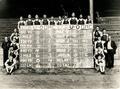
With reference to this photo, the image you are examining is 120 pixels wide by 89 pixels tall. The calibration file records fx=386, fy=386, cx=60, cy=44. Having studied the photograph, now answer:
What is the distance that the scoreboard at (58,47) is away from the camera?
8.82 metres

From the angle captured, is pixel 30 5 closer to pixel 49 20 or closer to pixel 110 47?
pixel 49 20

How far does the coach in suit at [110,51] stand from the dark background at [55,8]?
0.70 meters

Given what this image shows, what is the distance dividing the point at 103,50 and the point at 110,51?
167 mm

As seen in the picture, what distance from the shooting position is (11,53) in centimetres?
921

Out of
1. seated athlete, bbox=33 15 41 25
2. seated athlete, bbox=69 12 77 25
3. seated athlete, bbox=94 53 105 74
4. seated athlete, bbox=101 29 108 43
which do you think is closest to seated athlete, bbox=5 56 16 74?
seated athlete, bbox=33 15 41 25

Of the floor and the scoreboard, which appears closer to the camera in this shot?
the floor

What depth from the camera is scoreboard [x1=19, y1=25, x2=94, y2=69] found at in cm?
882

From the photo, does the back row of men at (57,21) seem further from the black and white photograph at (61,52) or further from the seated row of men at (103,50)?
the seated row of men at (103,50)

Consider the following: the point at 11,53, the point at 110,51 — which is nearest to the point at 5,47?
the point at 11,53

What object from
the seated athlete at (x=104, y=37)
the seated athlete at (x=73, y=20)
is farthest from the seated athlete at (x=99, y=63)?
the seated athlete at (x=73, y=20)

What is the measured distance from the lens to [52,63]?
8875mm

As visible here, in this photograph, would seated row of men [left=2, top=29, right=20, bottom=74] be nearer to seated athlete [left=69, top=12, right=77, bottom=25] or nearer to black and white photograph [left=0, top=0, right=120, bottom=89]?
black and white photograph [left=0, top=0, right=120, bottom=89]

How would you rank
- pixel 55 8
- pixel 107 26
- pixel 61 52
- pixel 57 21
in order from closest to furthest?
pixel 61 52
pixel 57 21
pixel 107 26
pixel 55 8

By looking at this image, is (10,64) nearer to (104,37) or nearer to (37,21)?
(37,21)
